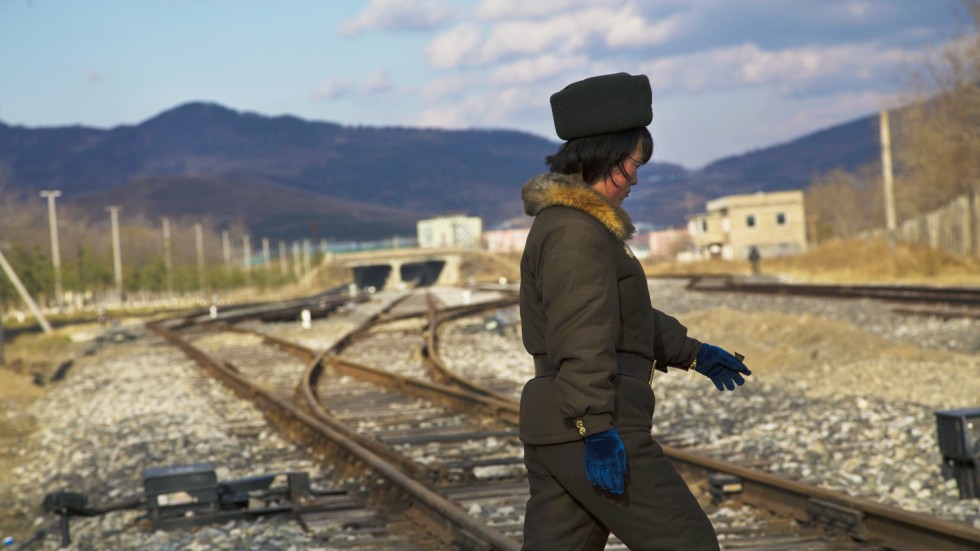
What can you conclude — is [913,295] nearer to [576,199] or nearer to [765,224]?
[576,199]

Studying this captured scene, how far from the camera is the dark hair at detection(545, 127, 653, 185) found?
3.09 m

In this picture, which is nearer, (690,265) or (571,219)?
(571,219)

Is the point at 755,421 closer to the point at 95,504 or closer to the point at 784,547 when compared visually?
the point at 784,547

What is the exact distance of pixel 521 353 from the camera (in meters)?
19.2

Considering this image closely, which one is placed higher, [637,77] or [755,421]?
[637,77]

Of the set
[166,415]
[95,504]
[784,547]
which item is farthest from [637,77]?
[166,415]

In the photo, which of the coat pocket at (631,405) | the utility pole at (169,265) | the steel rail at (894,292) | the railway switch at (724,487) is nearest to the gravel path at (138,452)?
the railway switch at (724,487)

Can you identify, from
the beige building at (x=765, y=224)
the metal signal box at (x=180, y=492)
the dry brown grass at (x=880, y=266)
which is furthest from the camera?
the beige building at (x=765, y=224)

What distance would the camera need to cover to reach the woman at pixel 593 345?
2879 millimetres

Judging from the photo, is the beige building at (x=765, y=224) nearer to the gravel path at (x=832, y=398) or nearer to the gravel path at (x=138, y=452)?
the gravel path at (x=832, y=398)

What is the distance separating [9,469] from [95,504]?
3.62 meters

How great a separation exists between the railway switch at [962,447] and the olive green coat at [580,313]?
417 cm

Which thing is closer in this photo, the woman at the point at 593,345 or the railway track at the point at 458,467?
the woman at the point at 593,345

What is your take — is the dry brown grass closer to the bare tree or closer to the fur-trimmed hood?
the bare tree
